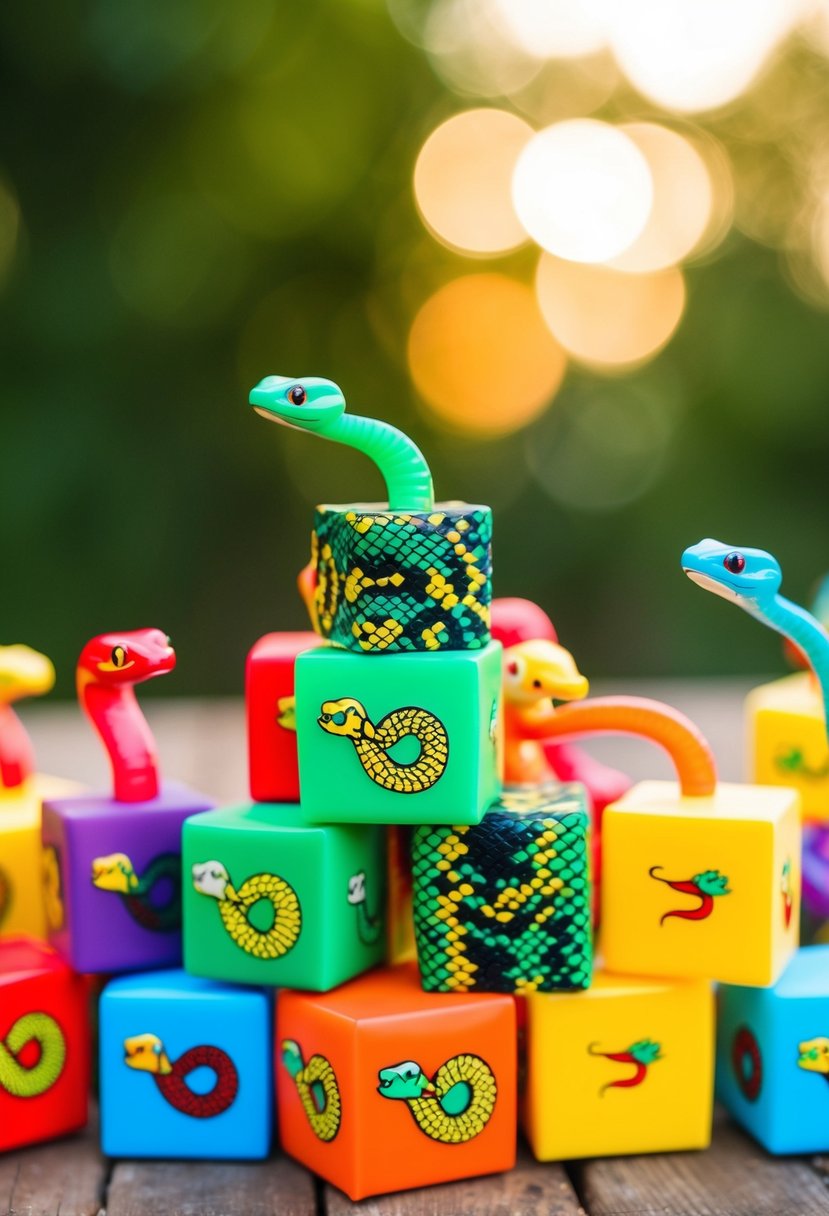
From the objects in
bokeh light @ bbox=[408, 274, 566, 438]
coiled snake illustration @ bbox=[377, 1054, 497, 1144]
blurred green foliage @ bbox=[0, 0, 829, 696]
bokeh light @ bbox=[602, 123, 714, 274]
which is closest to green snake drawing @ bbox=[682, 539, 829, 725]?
coiled snake illustration @ bbox=[377, 1054, 497, 1144]

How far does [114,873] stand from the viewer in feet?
4.92

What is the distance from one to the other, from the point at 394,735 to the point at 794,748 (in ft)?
2.15

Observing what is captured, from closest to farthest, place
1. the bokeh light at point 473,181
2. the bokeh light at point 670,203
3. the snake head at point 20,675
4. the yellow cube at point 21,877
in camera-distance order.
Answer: the yellow cube at point 21,877 → the snake head at point 20,675 → the bokeh light at point 473,181 → the bokeh light at point 670,203

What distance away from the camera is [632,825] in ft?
4.77

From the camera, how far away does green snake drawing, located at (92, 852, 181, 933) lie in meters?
1.50

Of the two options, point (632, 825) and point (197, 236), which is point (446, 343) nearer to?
point (197, 236)

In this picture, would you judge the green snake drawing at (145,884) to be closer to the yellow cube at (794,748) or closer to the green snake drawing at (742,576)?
the green snake drawing at (742,576)

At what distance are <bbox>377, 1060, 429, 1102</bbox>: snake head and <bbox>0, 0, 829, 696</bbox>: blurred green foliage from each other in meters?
3.45

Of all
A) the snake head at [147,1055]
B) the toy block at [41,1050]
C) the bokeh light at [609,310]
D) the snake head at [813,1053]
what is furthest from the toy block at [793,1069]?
the bokeh light at [609,310]

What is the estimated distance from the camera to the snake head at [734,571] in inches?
55.4

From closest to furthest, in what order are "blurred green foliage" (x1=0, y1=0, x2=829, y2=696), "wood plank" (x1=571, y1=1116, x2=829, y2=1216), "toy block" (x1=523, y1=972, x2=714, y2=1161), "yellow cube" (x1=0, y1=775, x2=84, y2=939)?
"wood plank" (x1=571, y1=1116, x2=829, y2=1216), "toy block" (x1=523, y1=972, x2=714, y2=1161), "yellow cube" (x1=0, y1=775, x2=84, y2=939), "blurred green foliage" (x1=0, y1=0, x2=829, y2=696)

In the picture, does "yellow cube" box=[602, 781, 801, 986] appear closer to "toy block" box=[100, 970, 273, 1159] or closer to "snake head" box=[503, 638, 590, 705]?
"snake head" box=[503, 638, 590, 705]

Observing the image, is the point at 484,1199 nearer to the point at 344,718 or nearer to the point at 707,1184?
the point at 707,1184

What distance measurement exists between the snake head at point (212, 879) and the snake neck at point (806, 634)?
2.00 feet
